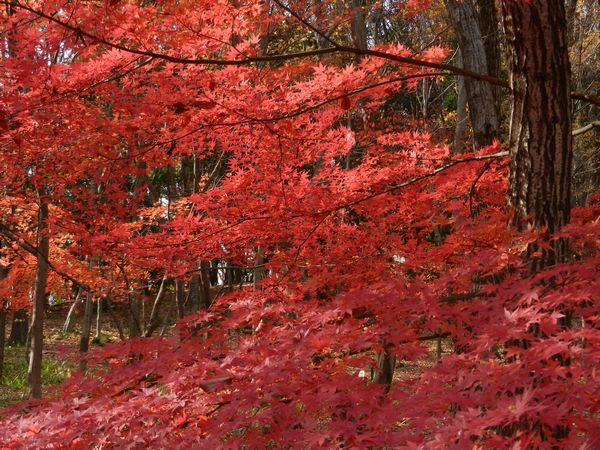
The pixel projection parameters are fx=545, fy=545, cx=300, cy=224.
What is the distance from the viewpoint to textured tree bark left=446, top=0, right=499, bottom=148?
549cm

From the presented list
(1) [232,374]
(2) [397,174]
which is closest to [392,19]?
(2) [397,174]

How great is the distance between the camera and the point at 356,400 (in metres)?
2.39

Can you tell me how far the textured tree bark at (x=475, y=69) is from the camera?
18.0ft

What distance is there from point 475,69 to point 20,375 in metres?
13.1

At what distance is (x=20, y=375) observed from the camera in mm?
13648

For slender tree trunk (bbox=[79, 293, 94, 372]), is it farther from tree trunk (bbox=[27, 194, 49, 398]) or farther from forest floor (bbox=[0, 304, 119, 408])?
tree trunk (bbox=[27, 194, 49, 398])

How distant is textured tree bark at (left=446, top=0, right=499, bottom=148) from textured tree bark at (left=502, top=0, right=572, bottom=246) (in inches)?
87.3

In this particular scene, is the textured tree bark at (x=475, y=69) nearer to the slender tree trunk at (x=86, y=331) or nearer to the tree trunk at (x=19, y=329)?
the slender tree trunk at (x=86, y=331)

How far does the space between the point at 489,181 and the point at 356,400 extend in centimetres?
335

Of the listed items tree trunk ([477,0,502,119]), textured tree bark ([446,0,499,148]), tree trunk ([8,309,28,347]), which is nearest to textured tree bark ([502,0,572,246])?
textured tree bark ([446,0,499,148])

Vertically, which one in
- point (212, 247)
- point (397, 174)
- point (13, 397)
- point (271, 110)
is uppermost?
point (271, 110)

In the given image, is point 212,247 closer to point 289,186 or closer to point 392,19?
point 289,186

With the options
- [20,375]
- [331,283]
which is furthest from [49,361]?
[331,283]

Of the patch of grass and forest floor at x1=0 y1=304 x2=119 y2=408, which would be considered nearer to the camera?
the patch of grass
